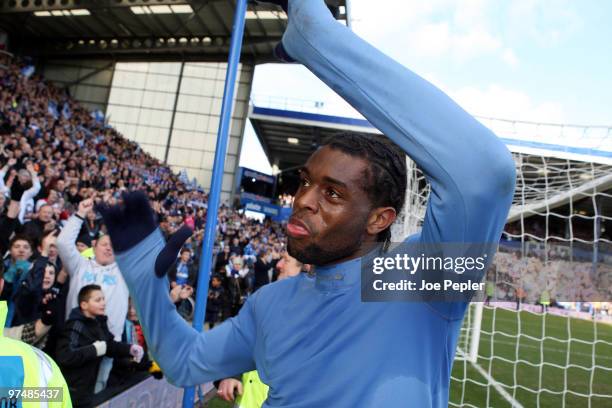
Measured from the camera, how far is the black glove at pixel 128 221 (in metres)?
0.86

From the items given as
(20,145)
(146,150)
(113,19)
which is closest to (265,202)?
(146,150)

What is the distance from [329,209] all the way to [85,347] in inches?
110

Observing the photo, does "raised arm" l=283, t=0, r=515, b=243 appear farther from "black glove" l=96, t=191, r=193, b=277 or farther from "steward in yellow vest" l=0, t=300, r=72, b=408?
"steward in yellow vest" l=0, t=300, r=72, b=408

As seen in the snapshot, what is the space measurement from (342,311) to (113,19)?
22987 millimetres

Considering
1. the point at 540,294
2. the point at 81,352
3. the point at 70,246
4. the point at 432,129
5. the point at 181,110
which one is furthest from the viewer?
the point at 181,110

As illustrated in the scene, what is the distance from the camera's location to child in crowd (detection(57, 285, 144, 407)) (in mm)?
3117

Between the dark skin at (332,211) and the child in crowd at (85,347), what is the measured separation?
8.88 feet

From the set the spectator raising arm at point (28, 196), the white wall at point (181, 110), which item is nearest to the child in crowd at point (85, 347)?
the spectator raising arm at point (28, 196)

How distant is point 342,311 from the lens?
0.94 m

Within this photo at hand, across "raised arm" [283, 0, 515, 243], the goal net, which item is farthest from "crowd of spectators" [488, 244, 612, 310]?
"raised arm" [283, 0, 515, 243]

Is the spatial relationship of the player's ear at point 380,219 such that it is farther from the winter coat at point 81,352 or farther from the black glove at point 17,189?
the black glove at point 17,189

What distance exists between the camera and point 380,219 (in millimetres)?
965

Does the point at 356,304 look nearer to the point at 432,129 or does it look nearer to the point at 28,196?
the point at 432,129

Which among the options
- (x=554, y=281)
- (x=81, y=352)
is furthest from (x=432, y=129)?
(x=554, y=281)
